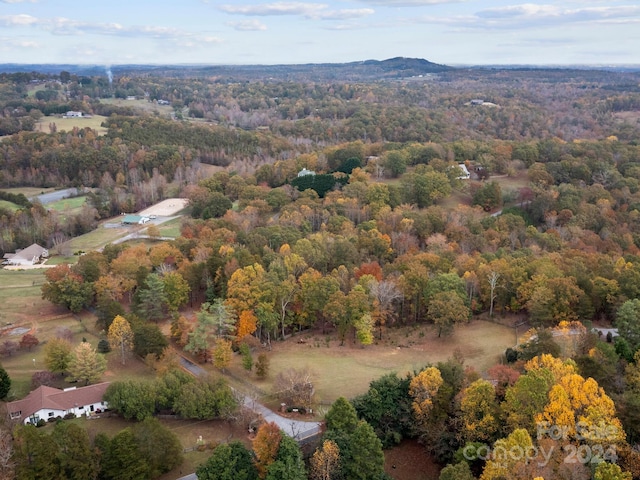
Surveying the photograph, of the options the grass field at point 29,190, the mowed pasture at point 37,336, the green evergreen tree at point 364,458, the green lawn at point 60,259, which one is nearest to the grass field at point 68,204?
the grass field at point 29,190

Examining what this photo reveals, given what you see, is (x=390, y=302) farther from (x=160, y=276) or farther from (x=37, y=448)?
(x=37, y=448)

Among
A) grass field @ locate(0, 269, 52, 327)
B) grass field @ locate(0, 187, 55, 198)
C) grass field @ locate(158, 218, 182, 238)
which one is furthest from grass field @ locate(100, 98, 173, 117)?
grass field @ locate(0, 269, 52, 327)

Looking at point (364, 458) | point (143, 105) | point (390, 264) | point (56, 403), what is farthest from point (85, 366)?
point (143, 105)

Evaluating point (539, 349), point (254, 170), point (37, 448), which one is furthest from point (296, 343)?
point (254, 170)

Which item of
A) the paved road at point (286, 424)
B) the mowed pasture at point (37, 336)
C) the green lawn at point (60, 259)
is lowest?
the mowed pasture at point (37, 336)

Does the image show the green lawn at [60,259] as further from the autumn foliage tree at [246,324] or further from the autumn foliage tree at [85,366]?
the autumn foliage tree at [246,324]

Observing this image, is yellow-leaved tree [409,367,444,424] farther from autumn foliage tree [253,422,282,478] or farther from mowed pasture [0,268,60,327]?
mowed pasture [0,268,60,327]

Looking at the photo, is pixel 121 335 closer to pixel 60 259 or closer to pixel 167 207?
pixel 60 259
